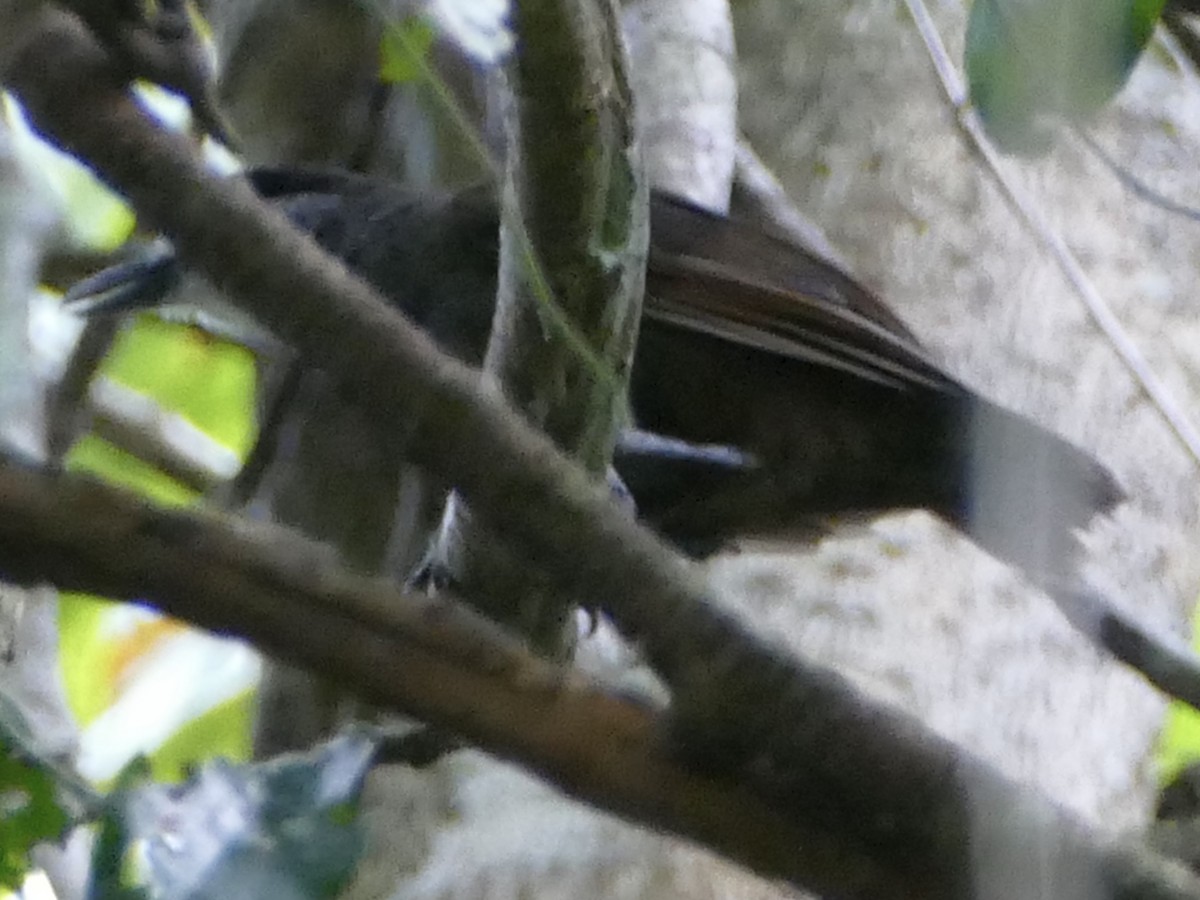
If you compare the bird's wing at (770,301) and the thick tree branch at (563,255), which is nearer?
the thick tree branch at (563,255)

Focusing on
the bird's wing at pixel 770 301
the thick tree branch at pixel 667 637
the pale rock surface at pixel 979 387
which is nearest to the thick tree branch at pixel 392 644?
the thick tree branch at pixel 667 637

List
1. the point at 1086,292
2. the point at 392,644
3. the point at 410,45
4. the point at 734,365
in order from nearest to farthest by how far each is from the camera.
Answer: the point at 392,644, the point at 410,45, the point at 1086,292, the point at 734,365

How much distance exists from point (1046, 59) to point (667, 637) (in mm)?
456

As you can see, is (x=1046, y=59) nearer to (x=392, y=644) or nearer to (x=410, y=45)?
(x=410, y=45)

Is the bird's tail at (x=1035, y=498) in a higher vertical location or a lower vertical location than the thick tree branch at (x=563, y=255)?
lower

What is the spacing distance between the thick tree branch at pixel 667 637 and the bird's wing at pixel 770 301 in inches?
36.0

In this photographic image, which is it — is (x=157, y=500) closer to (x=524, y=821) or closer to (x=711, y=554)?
(x=524, y=821)

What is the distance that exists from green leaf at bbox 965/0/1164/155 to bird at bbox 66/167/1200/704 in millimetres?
582

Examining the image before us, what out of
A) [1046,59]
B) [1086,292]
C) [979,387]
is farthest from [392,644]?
[979,387]

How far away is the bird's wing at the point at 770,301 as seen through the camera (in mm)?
1601

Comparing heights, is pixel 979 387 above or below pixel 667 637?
below

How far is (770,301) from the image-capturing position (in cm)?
166

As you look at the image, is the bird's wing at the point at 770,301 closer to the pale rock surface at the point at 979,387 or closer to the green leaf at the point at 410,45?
the pale rock surface at the point at 979,387

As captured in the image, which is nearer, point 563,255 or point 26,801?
point 26,801
